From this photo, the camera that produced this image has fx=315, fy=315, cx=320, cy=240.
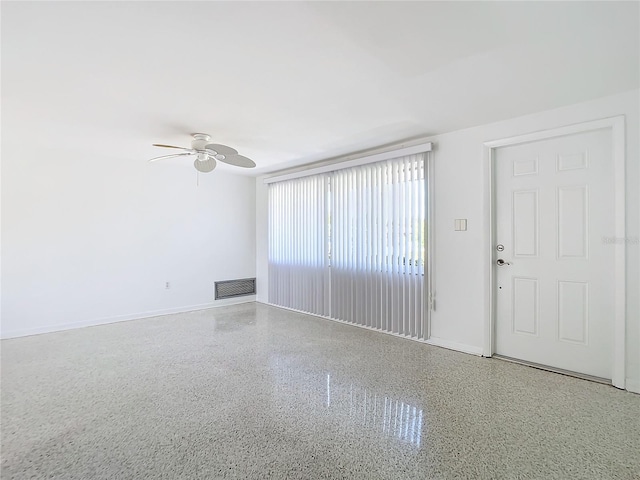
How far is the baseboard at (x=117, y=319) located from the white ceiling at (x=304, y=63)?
2.59 meters

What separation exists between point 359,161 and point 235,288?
3.51 m

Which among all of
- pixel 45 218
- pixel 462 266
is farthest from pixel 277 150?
pixel 45 218

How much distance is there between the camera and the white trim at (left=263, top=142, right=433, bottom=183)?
12.5 feet

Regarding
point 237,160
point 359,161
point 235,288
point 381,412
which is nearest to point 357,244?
point 359,161

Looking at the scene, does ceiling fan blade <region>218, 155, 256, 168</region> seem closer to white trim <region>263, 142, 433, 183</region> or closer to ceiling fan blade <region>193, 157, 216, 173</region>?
ceiling fan blade <region>193, 157, 216, 173</region>

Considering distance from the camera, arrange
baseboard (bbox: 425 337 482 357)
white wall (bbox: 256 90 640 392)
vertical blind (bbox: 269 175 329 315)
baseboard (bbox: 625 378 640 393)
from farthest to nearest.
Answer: vertical blind (bbox: 269 175 329 315) → baseboard (bbox: 425 337 482 357) → white wall (bbox: 256 90 640 392) → baseboard (bbox: 625 378 640 393)

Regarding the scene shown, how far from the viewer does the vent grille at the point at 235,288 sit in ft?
19.6

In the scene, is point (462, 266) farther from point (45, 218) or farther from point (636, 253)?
point (45, 218)

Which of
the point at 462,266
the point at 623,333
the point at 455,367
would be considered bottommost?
the point at 455,367

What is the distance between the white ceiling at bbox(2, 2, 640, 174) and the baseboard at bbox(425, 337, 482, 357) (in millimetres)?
2445

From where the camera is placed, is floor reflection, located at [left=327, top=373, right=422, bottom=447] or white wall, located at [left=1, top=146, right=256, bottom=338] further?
white wall, located at [left=1, top=146, right=256, bottom=338]

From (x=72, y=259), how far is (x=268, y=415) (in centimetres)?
403

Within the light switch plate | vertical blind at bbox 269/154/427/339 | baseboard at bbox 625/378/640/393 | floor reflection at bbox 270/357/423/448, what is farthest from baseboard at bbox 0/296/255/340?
baseboard at bbox 625/378/640/393

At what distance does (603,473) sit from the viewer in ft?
5.50
